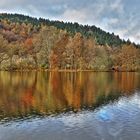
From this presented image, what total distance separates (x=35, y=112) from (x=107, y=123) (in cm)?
1250

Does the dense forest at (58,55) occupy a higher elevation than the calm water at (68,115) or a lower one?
higher

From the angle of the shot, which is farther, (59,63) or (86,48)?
(86,48)

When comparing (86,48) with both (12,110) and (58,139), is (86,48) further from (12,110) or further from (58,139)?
(58,139)

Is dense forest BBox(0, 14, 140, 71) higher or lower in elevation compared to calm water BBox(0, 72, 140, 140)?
higher

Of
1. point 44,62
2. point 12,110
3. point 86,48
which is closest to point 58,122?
point 12,110

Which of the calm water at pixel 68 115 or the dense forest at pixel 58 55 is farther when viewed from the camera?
the dense forest at pixel 58 55

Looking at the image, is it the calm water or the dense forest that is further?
the dense forest

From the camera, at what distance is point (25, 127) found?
40.5 m

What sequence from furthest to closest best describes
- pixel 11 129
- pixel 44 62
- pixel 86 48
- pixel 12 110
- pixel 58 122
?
pixel 86 48 → pixel 44 62 → pixel 12 110 → pixel 58 122 → pixel 11 129

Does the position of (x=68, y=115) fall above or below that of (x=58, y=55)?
below

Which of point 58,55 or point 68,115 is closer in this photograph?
point 68,115

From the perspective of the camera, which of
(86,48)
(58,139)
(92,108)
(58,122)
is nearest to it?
(58,139)

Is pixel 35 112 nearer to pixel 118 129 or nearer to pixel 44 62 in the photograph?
pixel 118 129

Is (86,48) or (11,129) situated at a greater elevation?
(86,48)
